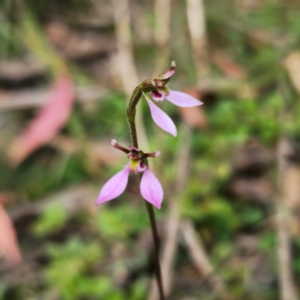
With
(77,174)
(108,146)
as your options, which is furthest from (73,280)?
(108,146)

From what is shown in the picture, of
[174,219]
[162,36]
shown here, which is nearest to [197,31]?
[162,36]

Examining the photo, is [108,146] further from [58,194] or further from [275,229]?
[275,229]

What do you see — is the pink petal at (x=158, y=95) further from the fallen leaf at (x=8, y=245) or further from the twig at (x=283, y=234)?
the fallen leaf at (x=8, y=245)

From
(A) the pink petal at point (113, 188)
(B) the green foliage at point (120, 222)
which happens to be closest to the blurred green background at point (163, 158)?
(B) the green foliage at point (120, 222)

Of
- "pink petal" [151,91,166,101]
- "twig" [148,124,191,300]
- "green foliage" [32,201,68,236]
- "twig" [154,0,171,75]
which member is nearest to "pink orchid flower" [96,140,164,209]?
"pink petal" [151,91,166,101]

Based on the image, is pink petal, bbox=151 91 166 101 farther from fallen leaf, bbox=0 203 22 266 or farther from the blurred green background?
fallen leaf, bbox=0 203 22 266

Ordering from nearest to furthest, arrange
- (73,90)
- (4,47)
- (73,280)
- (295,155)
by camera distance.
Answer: (73,280) → (295,155) → (73,90) → (4,47)

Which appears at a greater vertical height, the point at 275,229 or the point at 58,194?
the point at 58,194

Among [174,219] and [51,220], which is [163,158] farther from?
[51,220]
